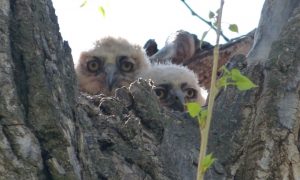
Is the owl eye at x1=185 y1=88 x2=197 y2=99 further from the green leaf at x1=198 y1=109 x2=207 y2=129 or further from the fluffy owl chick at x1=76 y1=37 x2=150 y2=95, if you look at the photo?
the green leaf at x1=198 y1=109 x2=207 y2=129

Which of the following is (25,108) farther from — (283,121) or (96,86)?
(96,86)

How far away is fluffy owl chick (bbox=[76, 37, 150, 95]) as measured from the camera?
6.88m

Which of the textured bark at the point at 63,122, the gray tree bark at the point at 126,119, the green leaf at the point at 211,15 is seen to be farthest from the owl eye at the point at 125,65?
the green leaf at the point at 211,15

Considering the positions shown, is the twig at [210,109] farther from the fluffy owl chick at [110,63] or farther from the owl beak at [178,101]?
the fluffy owl chick at [110,63]

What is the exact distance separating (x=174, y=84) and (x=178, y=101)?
17 centimetres

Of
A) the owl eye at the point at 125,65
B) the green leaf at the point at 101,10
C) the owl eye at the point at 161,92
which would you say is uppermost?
the owl eye at the point at 125,65

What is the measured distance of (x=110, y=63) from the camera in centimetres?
710

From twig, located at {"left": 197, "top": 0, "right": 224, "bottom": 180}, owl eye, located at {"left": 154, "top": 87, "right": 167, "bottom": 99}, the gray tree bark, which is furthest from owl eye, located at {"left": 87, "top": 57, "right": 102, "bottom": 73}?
twig, located at {"left": 197, "top": 0, "right": 224, "bottom": 180}

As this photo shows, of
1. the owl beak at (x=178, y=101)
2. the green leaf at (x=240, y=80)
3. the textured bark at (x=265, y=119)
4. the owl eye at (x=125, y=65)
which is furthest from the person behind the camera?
the owl eye at (x=125, y=65)

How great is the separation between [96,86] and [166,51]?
0.83 metres

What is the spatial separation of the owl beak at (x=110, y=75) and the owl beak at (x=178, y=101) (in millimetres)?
522

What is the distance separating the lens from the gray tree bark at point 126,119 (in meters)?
2.65

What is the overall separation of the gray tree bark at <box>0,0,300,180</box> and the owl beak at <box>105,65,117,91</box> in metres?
2.84

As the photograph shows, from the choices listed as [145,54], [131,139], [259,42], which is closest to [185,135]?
[131,139]
